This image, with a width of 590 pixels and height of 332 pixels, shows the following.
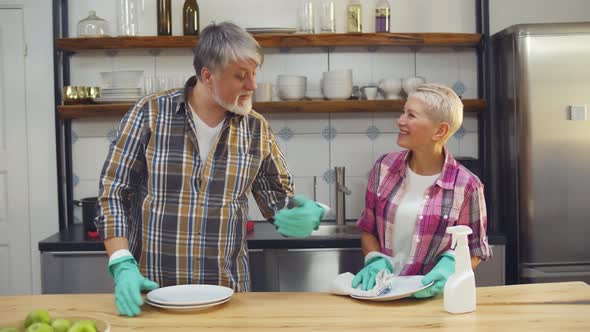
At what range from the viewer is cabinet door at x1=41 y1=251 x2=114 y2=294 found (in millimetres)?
3391

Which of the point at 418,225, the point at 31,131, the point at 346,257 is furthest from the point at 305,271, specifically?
the point at 31,131

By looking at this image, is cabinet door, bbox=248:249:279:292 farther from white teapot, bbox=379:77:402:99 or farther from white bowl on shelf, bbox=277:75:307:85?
white teapot, bbox=379:77:402:99

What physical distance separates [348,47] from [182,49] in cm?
85

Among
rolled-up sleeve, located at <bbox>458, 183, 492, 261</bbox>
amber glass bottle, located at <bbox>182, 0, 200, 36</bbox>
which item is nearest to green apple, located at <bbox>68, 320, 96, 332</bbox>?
rolled-up sleeve, located at <bbox>458, 183, 492, 261</bbox>

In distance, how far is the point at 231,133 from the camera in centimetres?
242

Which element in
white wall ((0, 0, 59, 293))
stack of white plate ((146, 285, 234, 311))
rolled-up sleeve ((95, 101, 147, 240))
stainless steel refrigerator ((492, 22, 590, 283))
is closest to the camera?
stack of white plate ((146, 285, 234, 311))

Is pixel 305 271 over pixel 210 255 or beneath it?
beneath

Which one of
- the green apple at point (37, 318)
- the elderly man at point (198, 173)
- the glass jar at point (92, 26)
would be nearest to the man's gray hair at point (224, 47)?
the elderly man at point (198, 173)

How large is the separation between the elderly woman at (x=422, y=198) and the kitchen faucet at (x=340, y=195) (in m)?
1.17

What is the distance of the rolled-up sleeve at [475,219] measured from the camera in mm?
2492

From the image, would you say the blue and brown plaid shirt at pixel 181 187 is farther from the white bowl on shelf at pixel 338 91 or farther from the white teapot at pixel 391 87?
the white teapot at pixel 391 87

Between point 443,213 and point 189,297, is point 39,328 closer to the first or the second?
point 189,297

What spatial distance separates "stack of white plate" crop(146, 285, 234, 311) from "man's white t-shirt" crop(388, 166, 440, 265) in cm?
68

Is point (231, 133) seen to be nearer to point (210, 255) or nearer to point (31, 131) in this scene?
point (210, 255)
